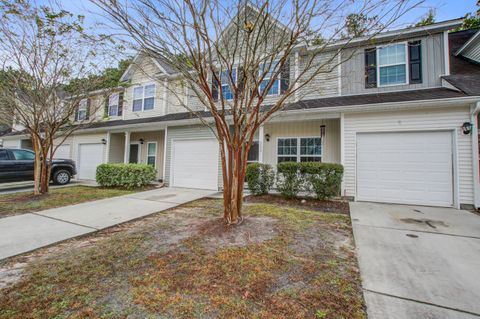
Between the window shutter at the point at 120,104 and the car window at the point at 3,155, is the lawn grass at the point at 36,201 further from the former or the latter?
the window shutter at the point at 120,104

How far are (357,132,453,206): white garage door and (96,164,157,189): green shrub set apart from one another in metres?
8.33

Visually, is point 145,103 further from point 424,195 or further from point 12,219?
point 424,195

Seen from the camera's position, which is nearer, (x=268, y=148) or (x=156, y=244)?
(x=156, y=244)

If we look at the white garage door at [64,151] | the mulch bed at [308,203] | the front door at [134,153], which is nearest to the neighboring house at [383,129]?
the mulch bed at [308,203]

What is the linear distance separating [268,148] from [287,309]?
7366 millimetres

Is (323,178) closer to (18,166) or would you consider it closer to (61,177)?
(61,177)

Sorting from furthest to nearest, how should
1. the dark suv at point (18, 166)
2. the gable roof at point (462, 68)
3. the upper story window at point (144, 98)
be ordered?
the upper story window at point (144, 98), the dark suv at point (18, 166), the gable roof at point (462, 68)

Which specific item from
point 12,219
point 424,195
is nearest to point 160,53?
point 12,219

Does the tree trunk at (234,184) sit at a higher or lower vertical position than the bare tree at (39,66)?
lower

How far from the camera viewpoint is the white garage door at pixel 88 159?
11.8 meters

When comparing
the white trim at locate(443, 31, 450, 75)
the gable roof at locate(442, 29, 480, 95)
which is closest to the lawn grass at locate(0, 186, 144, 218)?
the gable roof at locate(442, 29, 480, 95)

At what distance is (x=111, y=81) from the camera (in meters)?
7.92

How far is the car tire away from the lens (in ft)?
32.3

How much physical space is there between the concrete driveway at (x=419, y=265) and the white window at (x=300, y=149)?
3.80 meters
